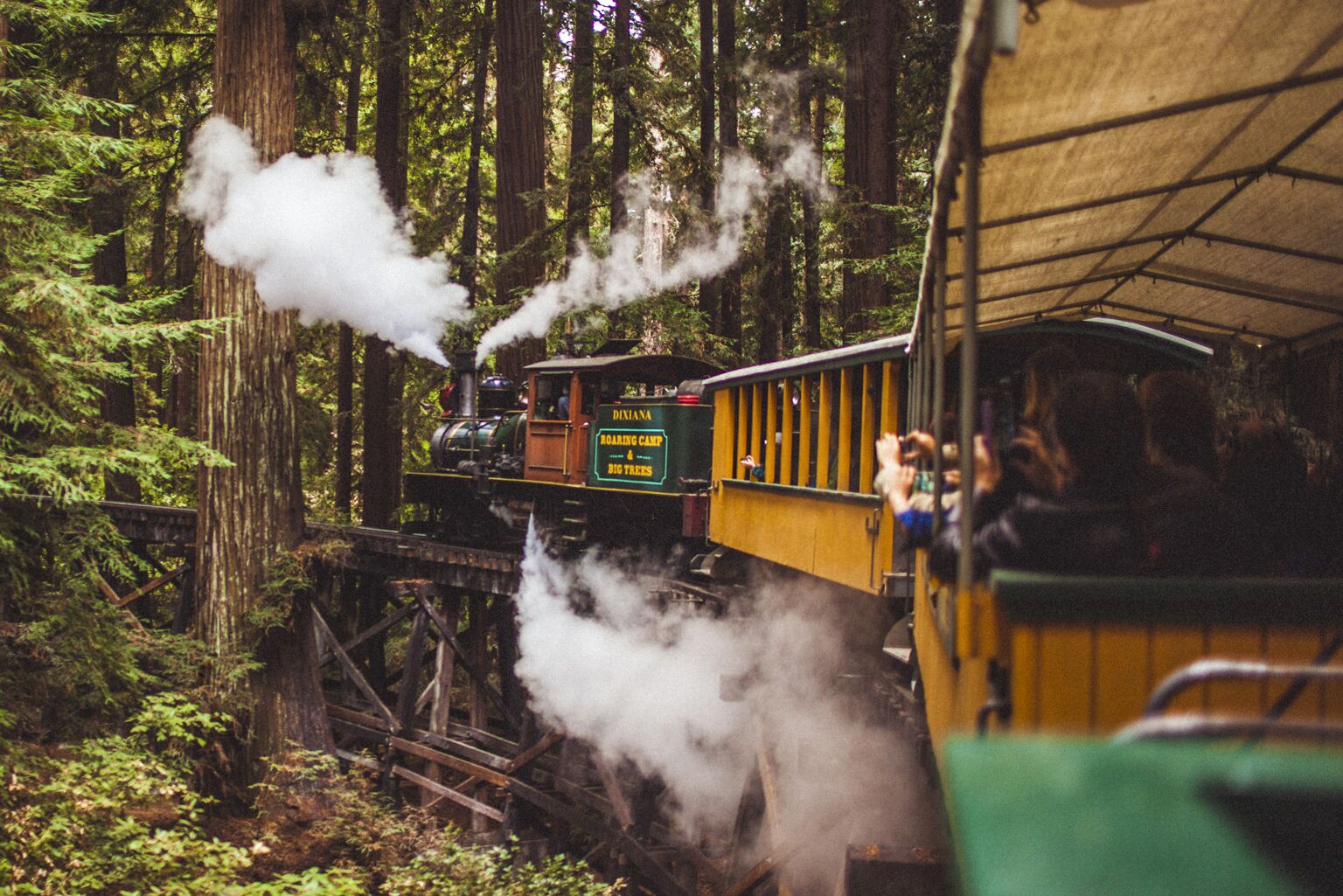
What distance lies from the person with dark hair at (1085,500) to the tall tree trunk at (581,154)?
12.3 meters

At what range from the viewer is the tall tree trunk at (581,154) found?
14.5 m

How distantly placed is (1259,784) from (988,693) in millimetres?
1330

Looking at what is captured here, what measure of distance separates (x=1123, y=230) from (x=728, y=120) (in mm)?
12337

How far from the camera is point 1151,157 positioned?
3.62m

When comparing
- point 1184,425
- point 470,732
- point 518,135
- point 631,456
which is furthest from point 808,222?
point 1184,425

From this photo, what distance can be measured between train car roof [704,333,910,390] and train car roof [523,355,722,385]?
125 inches

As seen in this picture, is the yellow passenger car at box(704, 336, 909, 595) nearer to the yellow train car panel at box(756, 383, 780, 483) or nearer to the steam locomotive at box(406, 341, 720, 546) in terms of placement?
the yellow train car panel at box(756, 383, 780, 483)

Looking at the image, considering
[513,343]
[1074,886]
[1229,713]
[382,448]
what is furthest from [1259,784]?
[382,448]

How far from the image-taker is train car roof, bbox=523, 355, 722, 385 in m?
11.6

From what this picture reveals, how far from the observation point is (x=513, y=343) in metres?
15.0

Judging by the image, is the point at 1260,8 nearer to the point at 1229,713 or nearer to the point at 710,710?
the point at 1229,713

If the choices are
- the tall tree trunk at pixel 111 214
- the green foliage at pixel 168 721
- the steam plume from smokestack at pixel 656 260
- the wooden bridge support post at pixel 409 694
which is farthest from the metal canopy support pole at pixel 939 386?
the steam plume from smokestack at pixel 656 260

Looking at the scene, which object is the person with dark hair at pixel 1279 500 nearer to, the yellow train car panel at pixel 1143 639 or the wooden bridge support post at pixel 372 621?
the yellow train car panel at pixel 1143 639

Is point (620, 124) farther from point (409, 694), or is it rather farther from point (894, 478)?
point (894, 478)
